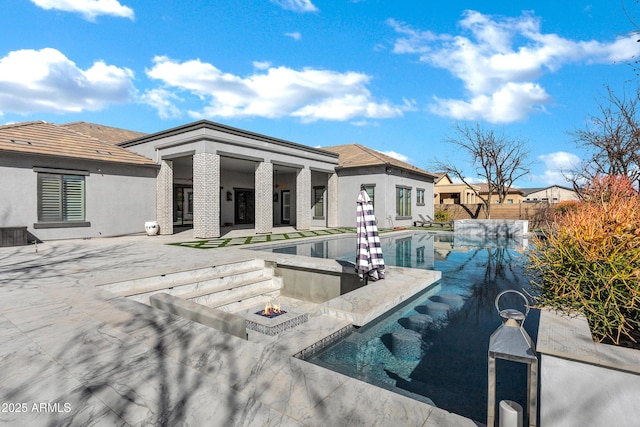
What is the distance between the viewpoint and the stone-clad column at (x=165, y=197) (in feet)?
56.4

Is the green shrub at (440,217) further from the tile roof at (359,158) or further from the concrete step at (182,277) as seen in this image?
the concrete step at (182,277)

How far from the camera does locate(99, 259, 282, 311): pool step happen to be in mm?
6688

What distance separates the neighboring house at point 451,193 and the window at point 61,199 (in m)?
39.3

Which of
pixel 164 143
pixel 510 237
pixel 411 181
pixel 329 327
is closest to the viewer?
pixel 329 327

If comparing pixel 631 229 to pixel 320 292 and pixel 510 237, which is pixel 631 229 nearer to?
pixel 320 292

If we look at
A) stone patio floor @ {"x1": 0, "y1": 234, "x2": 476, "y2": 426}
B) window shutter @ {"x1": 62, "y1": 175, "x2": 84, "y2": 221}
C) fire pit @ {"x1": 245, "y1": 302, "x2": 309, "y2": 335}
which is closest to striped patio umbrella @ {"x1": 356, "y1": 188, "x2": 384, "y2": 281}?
fire pit @ {"x1": 245, "y1": 302, "x2": 309, "y2": 335}

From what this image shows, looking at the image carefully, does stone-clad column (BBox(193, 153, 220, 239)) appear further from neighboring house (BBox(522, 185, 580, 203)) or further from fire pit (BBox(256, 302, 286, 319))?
neighboring house (BBox(522, 185, 580, 203))

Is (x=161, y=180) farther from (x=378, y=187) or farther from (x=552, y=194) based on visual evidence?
(x=552, y=194)

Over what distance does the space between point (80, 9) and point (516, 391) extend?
70.2ft

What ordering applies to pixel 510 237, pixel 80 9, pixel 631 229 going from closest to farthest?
pixel 631 229 < pixel 80 9 < pixel 510 237

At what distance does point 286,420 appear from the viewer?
90.4 inches

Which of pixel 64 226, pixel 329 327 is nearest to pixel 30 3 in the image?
pixel 64 226

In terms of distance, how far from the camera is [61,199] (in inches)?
555

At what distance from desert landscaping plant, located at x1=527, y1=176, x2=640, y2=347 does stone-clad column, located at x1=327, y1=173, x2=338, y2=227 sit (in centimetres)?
2042
